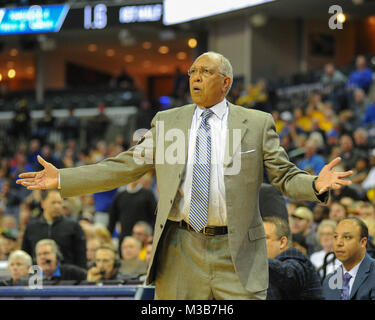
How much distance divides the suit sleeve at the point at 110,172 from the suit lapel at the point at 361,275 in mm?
1790

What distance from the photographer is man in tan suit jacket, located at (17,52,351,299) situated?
3.24m

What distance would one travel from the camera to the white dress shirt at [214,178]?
3.29 m

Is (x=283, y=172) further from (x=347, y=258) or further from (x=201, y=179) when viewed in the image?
(x=347, y=258)

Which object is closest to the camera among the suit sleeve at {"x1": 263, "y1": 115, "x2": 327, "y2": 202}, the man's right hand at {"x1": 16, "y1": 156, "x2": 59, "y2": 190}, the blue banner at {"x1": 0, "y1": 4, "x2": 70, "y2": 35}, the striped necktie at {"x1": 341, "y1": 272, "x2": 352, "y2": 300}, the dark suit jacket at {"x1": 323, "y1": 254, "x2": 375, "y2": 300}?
the suit sleeve at {"x1": 263, "y1": 115, "x2": 327, "y2": 202}

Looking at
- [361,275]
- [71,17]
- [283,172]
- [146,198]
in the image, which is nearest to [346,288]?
[361,275]

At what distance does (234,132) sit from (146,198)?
18.5ft

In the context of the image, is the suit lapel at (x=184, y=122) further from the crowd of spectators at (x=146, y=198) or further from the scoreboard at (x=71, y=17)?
the scoreboard at (x=71, y=17)

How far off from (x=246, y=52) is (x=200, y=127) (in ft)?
52.3

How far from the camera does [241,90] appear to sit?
17.3 meters

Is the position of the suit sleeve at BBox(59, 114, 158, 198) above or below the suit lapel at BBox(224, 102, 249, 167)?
below

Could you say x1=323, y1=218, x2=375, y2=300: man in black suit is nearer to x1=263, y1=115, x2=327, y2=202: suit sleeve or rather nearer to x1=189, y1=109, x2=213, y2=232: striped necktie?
x1=263, y1=115, x2=327, y2=202: suit sleeve

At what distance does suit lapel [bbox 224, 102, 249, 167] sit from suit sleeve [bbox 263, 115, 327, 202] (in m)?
0.11

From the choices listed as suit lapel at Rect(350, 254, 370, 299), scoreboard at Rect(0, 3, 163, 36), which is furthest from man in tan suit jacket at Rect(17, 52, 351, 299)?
scoreboard at Rect(0, 3, 163, 36)
